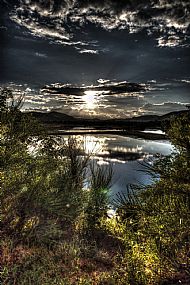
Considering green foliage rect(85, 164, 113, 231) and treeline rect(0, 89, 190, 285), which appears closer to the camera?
treeline rect(0, 89, 190, 285)

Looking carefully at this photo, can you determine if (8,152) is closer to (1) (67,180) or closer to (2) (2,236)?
(2) (2,236)

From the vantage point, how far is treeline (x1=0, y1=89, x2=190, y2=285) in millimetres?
9672

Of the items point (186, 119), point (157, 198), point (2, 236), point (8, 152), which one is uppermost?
point (186, 119)

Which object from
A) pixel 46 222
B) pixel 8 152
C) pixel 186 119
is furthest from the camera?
pixel 46 222

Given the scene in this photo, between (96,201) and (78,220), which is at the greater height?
(96,201)

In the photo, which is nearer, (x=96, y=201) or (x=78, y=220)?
(x=78, y=220)

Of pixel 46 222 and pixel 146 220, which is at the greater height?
pixel 146 220

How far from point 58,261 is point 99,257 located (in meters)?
2.47

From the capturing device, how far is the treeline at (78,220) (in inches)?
381

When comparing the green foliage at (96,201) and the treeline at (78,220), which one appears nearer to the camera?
the treeline at (78,220)

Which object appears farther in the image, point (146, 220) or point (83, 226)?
point (83, 226)

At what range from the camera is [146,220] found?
10.2 metres

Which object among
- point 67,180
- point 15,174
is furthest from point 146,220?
point 67,180

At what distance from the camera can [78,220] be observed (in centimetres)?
2236
